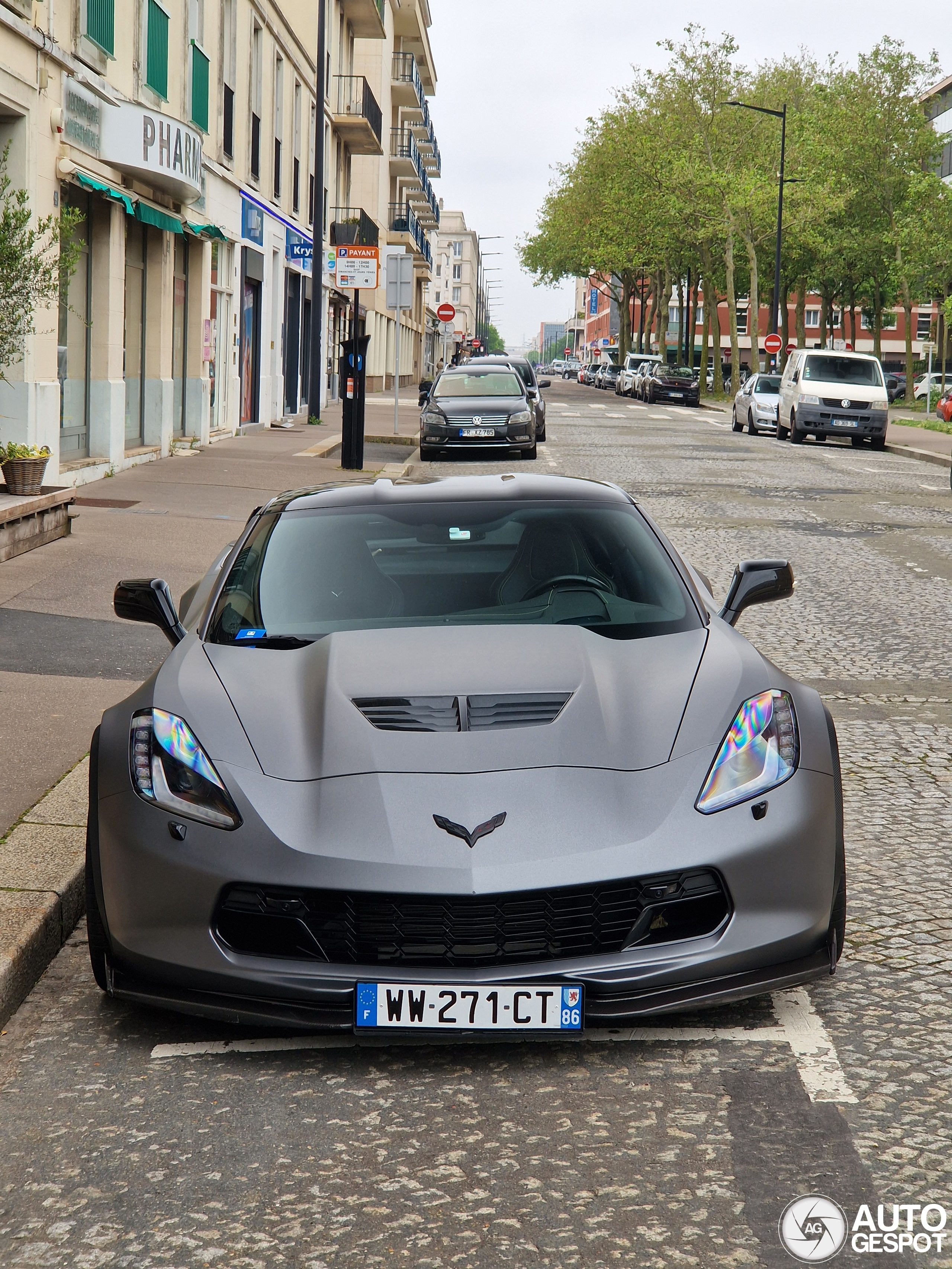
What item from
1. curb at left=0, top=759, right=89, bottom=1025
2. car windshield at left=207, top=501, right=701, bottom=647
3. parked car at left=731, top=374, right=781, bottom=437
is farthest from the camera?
parked car at left=731, top=374, right=781, bottom=437

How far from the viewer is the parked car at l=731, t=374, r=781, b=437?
36.1 m

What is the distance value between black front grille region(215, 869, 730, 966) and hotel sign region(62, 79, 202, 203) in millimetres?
13566

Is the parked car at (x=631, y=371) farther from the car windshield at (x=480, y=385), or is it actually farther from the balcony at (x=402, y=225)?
the car windshield at (x=480, y=385)

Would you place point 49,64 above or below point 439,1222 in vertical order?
above

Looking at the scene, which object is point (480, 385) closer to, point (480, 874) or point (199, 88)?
point (199, 88)

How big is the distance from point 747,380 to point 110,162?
24.2m

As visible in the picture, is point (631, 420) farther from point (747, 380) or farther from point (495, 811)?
point (495, 811)

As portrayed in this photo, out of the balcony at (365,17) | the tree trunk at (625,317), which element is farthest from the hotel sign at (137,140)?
the tree trunk at (625,317)

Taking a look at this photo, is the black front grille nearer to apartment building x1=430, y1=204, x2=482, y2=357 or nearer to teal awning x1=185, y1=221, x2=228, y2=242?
teal awning x1=185, y1=221, x2=228, y2=242

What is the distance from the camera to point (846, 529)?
16203 millimetres

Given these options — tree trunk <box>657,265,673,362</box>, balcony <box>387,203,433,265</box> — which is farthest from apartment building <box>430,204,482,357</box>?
balcony <box>387,203,433,265</box>

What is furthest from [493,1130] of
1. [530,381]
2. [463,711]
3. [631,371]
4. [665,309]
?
[665,309]

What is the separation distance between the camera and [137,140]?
57.1ft

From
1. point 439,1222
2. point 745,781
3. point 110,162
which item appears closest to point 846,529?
point 110,162
